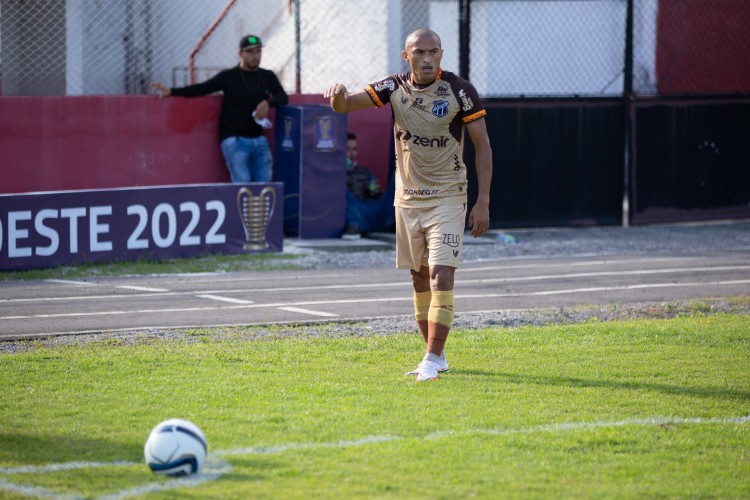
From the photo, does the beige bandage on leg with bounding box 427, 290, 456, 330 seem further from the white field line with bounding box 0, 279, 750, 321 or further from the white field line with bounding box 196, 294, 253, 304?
the white field line with bounding box 196, 294, 253, 304

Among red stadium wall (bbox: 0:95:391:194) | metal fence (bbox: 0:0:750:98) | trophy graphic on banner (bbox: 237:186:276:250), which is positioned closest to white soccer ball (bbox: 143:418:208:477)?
trophy graphic on banner (bbox: 237:186:276:250)

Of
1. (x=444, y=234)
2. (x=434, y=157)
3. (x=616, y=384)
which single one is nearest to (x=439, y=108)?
(x=434, y=157)

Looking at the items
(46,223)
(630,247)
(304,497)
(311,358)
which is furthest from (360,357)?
(630,247)

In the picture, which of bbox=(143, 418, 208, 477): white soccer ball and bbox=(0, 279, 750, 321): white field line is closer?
bbox=(143, 418, 208, 477): white soccer ball

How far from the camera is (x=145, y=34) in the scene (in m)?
19.7

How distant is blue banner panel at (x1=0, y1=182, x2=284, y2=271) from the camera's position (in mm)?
12109

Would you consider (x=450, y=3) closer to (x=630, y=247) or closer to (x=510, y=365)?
(x=630, y=247)

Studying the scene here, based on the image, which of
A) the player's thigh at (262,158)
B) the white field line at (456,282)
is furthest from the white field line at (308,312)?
the player's thigh at (262,158)

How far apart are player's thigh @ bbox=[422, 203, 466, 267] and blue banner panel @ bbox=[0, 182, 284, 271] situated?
5.90m

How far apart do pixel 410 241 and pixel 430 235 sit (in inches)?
7.5

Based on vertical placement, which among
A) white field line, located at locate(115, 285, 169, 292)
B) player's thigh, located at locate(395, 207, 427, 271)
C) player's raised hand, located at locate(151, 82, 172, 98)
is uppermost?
player's raised hand, located at locate(151, 82, 172, 98)

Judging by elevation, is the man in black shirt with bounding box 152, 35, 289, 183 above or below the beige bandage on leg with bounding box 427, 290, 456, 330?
above

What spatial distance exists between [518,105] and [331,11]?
17.0 ft

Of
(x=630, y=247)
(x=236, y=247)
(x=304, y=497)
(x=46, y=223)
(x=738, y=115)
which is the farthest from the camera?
(x=738, y=115)
